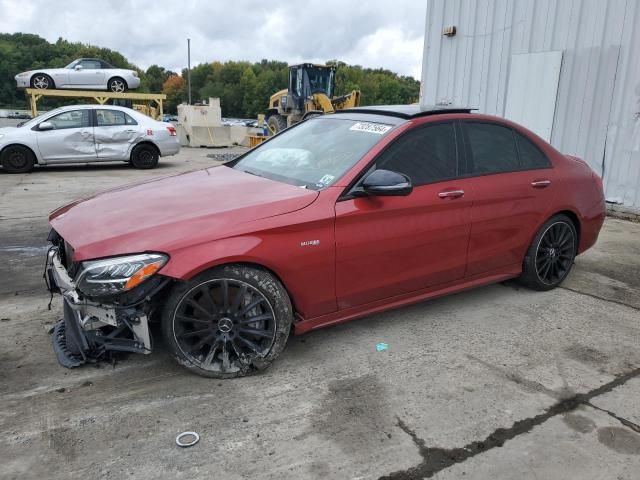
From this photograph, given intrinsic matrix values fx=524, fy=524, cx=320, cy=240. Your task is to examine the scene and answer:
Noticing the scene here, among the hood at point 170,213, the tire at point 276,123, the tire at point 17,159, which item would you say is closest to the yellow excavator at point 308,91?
the tire at point 276,123

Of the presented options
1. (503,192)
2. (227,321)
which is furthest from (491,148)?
(227,321)

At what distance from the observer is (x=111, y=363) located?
329 cm

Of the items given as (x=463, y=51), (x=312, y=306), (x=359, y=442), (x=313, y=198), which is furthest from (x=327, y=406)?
(x=463, y=51)

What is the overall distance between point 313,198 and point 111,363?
5.36 ft

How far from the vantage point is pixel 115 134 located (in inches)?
478

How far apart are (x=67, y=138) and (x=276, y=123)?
1173 cm

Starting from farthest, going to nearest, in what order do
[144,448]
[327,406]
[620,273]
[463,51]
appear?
1. [463,51]
2. [620,273]
3. [327,406]
4. [144,448]

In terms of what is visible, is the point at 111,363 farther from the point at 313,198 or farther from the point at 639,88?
the point at 639,88

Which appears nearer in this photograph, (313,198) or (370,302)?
(313,198)

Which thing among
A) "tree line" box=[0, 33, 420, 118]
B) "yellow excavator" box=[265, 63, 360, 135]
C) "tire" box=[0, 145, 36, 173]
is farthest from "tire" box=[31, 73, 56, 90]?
"tree line" box=[0, 33, 420, 118]

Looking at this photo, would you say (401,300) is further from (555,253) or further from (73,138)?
(73,138)

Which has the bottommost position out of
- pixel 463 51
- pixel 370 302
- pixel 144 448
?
pixel 144 448

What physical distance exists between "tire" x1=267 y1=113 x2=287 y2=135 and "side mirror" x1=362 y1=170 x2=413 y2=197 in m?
19.0

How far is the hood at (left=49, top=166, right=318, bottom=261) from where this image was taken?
9.42 feet
